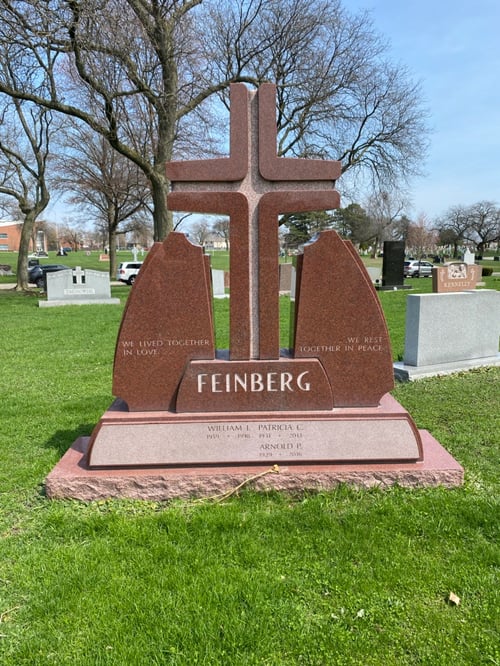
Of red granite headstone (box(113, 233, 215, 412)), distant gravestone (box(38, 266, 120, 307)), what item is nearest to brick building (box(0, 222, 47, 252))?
distant gravestone (box(38, 266, 120, 307))

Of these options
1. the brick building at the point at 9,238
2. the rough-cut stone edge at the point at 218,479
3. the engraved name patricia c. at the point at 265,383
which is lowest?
the rough-cut stone edge at the point at 218,479

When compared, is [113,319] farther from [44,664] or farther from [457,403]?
[44,664]

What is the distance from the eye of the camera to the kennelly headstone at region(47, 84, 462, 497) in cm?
361

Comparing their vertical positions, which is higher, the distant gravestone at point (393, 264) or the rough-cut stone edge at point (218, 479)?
the distant gravestone at point (393, 264)

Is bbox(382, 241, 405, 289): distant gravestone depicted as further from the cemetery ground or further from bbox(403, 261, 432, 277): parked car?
the cemetery ground

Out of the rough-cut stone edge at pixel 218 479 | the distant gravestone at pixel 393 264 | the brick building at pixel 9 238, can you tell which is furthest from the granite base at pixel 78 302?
the brick building at pixel 9 238

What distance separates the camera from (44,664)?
217cm

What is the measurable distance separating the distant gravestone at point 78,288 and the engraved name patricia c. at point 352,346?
50.1 ft

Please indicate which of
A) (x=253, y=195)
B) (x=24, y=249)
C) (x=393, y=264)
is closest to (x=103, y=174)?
(x=24, y=249)

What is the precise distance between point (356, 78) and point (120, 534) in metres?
22.1

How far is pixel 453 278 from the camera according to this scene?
12.0 meters

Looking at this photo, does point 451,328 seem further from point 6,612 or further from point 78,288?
point 78,288

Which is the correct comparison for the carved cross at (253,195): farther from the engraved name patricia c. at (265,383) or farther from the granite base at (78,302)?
the granite base at (78,302)

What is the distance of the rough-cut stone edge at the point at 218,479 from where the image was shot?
3521 mm
